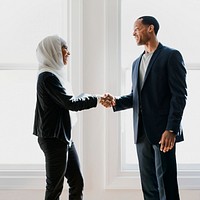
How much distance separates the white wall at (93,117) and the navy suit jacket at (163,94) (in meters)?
0.61

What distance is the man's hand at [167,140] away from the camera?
2109mm

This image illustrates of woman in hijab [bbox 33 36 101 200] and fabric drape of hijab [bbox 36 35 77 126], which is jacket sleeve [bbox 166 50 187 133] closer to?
woman in hijab [bbox 33 36 101 200]

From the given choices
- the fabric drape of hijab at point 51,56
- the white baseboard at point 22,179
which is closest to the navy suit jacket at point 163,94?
the fabric drape of hijab at point 51,56

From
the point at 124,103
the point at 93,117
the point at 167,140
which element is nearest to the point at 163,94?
the point at 167,140

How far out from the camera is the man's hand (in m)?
2.11

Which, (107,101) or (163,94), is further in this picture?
(107,101)

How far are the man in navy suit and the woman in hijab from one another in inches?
14.9

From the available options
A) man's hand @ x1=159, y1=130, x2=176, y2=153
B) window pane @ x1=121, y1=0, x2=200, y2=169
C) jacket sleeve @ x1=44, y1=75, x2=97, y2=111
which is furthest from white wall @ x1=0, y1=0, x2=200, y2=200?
man's hand @ x1=159, y1=130, x2=176, y2=153

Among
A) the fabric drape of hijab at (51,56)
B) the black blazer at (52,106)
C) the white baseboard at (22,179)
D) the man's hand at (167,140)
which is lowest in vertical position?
the white baseboard at (22,179)

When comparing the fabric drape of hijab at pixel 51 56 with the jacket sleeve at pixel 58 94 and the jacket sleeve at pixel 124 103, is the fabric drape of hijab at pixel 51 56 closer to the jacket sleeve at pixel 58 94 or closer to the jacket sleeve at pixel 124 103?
the jacket sleeve at pixel 58 94

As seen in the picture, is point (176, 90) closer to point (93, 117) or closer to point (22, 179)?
point (93, 117)

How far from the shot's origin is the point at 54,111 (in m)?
2.22

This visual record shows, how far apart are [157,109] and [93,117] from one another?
771mm

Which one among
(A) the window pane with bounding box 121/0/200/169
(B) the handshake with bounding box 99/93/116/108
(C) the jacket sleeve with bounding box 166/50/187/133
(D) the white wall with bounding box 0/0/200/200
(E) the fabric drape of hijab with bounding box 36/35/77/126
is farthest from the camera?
(A) the window pane with bounding box 121/0/200/169
